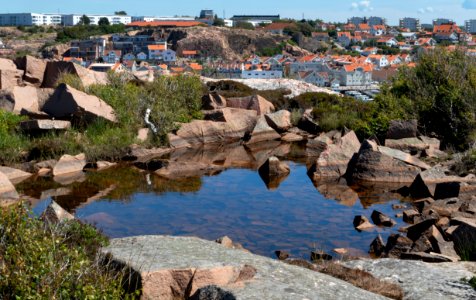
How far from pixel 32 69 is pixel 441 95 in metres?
16.3

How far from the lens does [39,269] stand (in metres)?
5.49

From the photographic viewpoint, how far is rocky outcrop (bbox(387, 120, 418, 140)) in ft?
67.7

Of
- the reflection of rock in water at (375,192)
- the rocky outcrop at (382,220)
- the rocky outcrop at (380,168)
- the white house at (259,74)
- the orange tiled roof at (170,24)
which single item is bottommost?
the white house at (259,74)

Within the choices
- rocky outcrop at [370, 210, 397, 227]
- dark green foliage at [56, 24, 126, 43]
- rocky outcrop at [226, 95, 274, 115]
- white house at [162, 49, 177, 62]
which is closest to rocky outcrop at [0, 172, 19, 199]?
rocky outcrop at [370, 210, 397, 227]

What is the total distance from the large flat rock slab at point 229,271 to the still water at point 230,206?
13.6 ft

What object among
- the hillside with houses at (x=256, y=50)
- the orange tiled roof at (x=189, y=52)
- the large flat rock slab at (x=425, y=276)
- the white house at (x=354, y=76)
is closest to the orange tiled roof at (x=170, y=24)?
the hillside with houses at (x=256, y=50)

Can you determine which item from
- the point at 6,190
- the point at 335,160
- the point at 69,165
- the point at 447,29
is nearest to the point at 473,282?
the point at 6,190

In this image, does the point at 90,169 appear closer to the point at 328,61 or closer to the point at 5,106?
the point at 5,106

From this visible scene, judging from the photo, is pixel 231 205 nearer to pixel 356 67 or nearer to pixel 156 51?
pixel 356 67

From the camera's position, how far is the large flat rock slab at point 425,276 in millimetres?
7449

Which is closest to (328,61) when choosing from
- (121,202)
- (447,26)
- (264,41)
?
(264,41)

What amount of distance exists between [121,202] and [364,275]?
856 cm

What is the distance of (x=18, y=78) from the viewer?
25984 mm

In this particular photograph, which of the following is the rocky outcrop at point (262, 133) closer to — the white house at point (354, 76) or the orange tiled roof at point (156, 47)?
the white house at point (354, 76)
